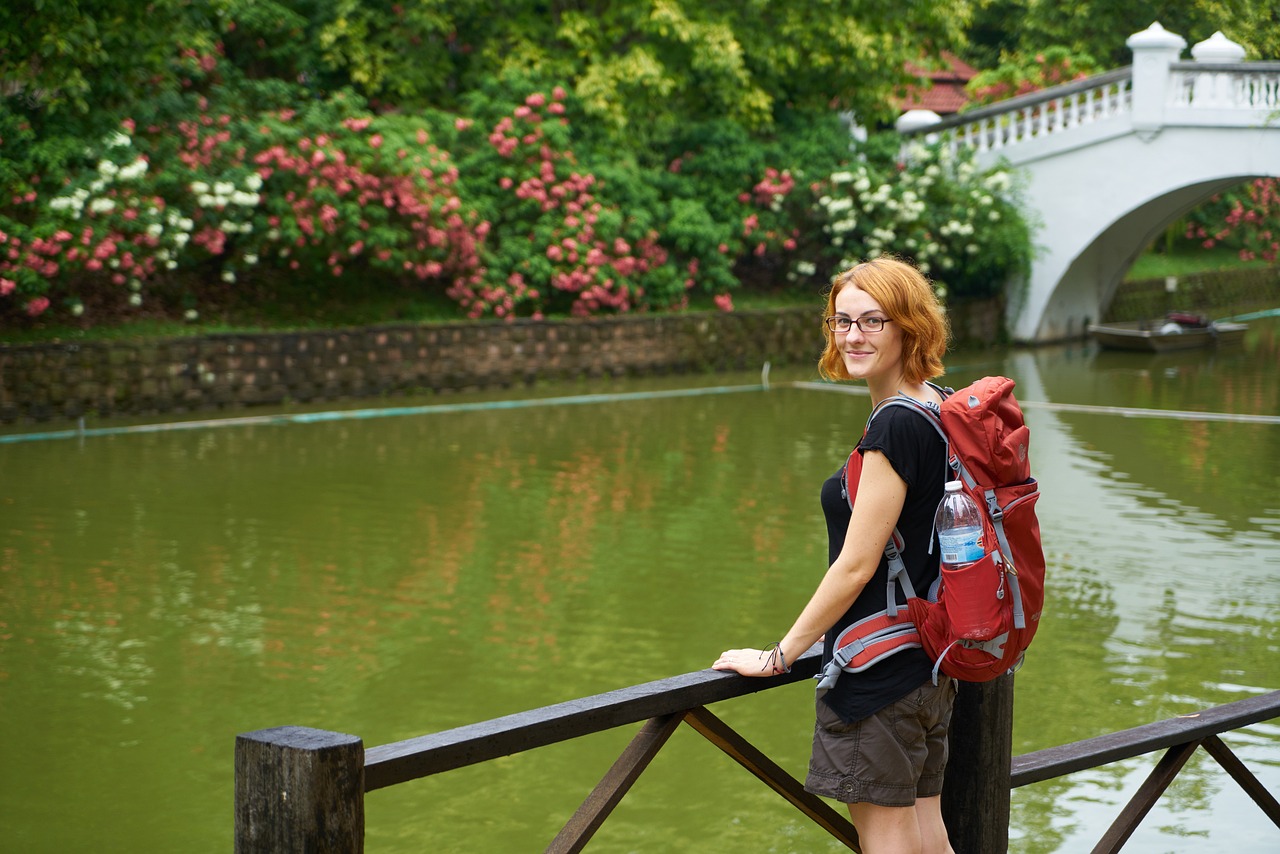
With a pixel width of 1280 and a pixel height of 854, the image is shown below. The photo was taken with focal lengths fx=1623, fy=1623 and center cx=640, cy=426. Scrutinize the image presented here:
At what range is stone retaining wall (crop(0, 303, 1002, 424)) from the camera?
15.7 m

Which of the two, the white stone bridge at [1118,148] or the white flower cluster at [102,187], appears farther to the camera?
the white stone bridge at [1118,148]

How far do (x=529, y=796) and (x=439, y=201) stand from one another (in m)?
13.2

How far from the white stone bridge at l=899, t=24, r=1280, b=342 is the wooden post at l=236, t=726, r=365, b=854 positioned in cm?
2165

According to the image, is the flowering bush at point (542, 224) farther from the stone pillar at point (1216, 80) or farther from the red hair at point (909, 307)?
the red hair at point (909, 307)

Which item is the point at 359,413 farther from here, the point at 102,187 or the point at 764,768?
the point at 764,768

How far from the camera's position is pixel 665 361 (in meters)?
20.5

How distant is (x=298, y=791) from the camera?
245 cm

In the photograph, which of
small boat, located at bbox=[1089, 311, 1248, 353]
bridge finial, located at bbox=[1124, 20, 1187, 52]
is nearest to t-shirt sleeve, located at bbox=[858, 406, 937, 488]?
bridge finial, located at bbox=[1124, 20, 1187, 52]

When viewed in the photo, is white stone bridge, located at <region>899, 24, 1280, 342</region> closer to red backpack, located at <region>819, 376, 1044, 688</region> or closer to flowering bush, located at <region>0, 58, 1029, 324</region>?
flowering bush, located at <region>0, 58, 1029, 324</region>

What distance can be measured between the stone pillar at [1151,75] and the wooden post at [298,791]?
2185cm

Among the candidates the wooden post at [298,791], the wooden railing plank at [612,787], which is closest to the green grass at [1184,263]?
the wooden railing plank at [612,787]

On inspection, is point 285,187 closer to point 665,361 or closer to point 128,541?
point 665,361

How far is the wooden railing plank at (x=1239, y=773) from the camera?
151 inches

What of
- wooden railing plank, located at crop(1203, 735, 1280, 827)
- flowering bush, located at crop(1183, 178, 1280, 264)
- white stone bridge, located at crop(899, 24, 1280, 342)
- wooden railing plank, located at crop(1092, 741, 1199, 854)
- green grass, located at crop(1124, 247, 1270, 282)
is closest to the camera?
wooden railing plank, located at crop(1092, 741, 1199, 854)
